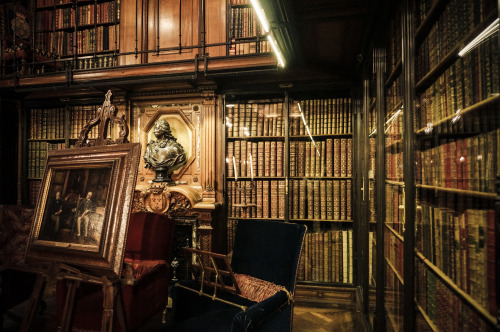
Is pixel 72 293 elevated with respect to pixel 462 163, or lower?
lower

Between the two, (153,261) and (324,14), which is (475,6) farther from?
(153,261)

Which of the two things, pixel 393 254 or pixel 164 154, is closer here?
pixel 393 254

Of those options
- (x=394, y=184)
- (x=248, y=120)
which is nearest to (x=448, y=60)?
(x=394, y=184)

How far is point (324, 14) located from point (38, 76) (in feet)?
10.6

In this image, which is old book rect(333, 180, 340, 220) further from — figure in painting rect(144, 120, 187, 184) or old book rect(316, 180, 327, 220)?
figure in painting rect(144, 120, 187, 184)

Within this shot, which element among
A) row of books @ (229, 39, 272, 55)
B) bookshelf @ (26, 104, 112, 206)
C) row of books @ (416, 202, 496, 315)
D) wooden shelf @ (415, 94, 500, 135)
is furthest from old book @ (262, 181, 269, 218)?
bookshelf @ (26, 104, 112, 206)

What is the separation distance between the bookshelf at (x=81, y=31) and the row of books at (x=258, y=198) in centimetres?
217

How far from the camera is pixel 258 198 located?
3203 mm

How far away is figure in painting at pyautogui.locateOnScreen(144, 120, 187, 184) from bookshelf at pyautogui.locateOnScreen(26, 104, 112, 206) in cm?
108

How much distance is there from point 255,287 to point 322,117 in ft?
6.47

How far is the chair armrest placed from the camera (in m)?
1.36

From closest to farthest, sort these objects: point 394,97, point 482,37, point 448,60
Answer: point 482,37 < point 448,60 < point 394,97

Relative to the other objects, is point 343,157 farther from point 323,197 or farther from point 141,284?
point 141,284

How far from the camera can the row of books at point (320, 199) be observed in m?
3.03
